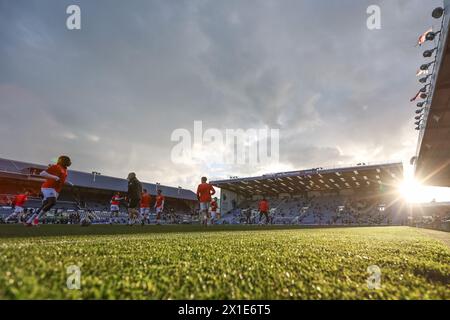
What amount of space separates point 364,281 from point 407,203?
45.8 m

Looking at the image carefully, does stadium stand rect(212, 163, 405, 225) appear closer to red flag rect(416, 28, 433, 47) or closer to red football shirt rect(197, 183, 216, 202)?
red football shirt rect(197, 183, 216, 202)

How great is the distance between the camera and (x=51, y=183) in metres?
6.75

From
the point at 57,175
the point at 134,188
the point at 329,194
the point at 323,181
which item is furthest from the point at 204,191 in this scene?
the point at 329,194

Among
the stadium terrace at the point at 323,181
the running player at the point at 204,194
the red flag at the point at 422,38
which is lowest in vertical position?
the running player at the point at 204,194

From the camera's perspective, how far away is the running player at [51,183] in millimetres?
6609

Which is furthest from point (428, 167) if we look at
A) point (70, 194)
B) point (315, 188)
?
point (70, 194)

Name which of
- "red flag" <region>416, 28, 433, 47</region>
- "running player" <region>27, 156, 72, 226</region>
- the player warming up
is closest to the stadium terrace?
"red flag" <region>416, 28, 433, 47</region>

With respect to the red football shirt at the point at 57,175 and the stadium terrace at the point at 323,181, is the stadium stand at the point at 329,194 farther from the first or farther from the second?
the red football shirt at the point at 57,175

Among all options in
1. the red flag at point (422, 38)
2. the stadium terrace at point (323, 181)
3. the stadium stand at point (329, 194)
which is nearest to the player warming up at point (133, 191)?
the red flag at point (422, 38)

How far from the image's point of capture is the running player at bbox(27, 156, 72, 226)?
6.61m
